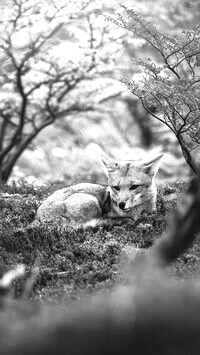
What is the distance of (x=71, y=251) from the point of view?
8.69m

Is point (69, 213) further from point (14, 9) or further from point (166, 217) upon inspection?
point (14, 9)

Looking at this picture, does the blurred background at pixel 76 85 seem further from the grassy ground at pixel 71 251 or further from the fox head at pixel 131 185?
the grassy ground at pixel 71 251

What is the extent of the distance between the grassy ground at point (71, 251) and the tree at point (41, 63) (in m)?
11.2

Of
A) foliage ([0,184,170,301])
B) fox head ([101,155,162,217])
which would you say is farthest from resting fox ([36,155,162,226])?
foliage ([0,184,170,301])

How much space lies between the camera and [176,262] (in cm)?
696

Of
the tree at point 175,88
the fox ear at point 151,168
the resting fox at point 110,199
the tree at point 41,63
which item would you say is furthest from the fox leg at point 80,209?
the tree at point 41,63

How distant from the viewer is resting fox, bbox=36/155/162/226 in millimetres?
10586

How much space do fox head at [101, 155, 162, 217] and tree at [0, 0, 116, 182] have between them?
416 inches

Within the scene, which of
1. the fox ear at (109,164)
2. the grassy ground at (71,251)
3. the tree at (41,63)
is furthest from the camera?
the tree at (41,63)

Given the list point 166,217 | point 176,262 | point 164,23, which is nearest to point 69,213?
point 166,217

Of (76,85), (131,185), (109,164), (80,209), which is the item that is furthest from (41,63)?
(80,209)

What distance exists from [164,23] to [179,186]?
12226mm

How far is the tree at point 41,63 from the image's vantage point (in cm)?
2189

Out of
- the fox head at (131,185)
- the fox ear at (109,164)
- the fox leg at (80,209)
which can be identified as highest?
the fox ear at (109,164)
